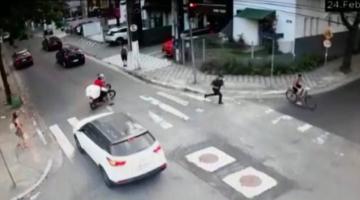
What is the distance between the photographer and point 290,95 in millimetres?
22156

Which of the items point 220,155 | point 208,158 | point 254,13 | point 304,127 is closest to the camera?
point 208,158

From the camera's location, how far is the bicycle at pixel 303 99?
69.7 ft

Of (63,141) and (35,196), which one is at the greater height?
(63,141)

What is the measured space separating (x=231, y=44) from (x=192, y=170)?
63.1 feet

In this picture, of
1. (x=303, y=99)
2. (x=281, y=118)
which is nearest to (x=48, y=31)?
(x=303, y=99)

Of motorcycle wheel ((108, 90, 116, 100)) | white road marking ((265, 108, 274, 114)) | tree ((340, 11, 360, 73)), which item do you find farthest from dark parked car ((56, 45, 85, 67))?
tree ((340, 11, 360, 73))

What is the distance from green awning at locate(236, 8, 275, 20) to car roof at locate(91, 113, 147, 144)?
17.3m

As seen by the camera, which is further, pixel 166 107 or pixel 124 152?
pixel 166 107

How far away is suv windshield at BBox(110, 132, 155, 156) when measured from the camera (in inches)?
562

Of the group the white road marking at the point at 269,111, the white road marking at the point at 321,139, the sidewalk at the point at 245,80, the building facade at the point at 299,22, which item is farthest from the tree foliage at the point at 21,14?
the building facade at the point at 299,22

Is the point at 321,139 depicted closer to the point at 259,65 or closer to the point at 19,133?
the point at 259,65

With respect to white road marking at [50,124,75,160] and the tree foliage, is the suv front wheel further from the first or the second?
white road marking at [50,124,75,160]

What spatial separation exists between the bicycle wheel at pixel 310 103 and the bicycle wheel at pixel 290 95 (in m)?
0.59

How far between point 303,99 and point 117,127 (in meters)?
9.88
